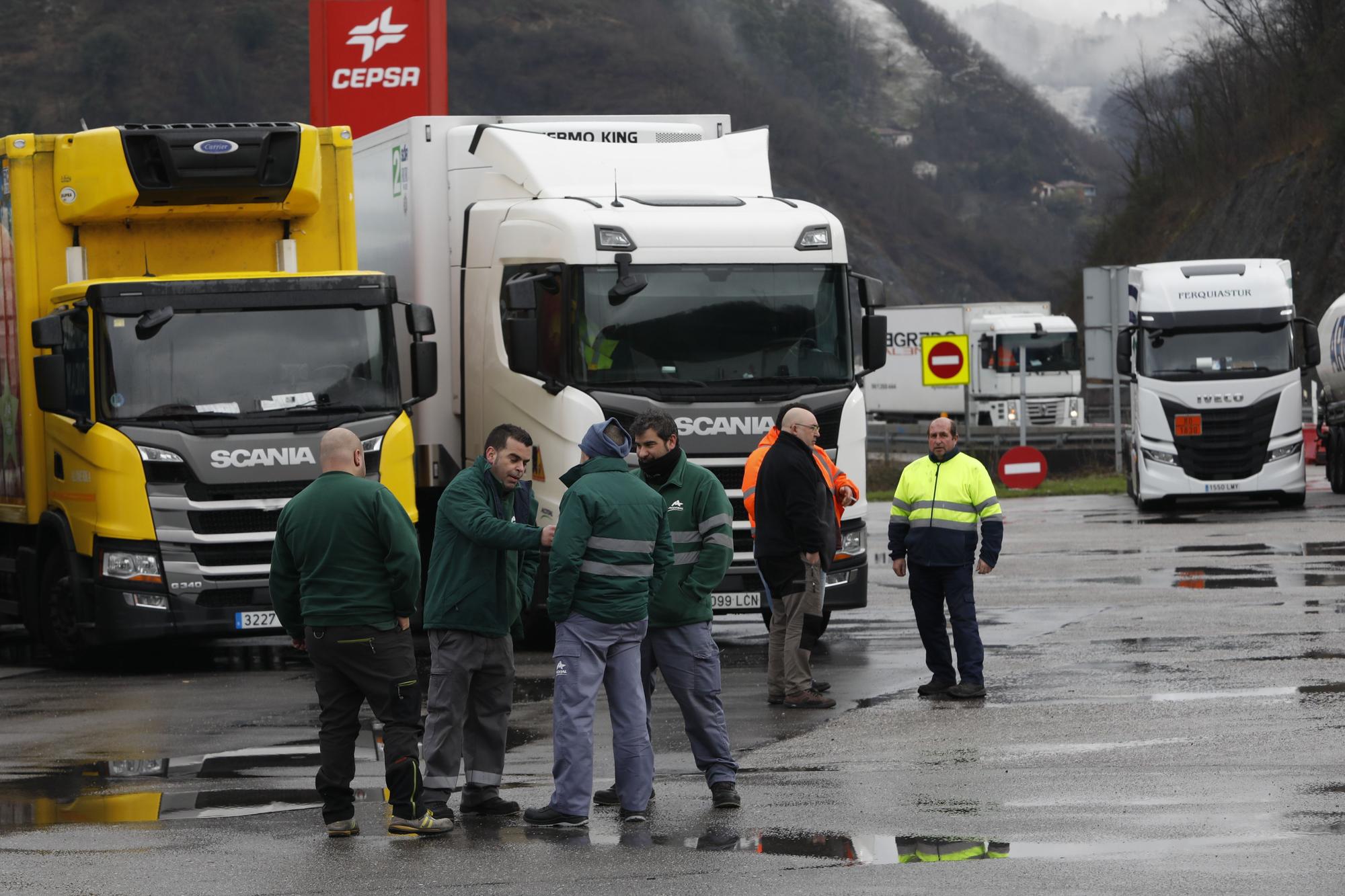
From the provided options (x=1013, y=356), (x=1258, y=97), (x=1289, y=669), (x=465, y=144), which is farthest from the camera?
(x=1258, y=97)

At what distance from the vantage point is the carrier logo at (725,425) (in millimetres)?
14375

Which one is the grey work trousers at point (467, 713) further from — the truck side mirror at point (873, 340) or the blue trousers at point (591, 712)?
the truck side mirror at point (873, 340)

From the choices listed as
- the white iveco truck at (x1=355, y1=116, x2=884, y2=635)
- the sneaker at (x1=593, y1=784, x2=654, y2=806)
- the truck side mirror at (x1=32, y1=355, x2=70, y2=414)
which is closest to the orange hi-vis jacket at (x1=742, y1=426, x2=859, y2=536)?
the white iveco truck at (x1=355, y1=116, x2=884, y2=635)

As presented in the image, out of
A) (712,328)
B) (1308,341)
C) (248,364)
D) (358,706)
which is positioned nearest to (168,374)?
(248,364)

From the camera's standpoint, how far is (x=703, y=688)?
30.1ft

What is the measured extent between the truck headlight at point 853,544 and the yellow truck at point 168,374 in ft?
10.3

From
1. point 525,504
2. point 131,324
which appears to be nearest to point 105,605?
point 131,324

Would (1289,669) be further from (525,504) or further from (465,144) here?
(465,144)

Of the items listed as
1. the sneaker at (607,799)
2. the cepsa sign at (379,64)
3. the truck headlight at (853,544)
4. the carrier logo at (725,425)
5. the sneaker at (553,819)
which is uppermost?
the cepsa sign at (379,64)

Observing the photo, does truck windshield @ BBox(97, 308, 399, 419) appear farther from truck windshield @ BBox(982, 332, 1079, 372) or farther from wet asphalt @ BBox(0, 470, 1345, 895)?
truck windshield @ BBox(982, 332, 1079, 372)

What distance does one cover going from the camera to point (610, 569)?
8.60 metres

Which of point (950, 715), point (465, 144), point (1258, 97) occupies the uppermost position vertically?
point (1258, 97)

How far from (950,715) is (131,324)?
6.29 m

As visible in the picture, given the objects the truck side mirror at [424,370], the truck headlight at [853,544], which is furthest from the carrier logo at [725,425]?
the truck side mirror at [424,370]
